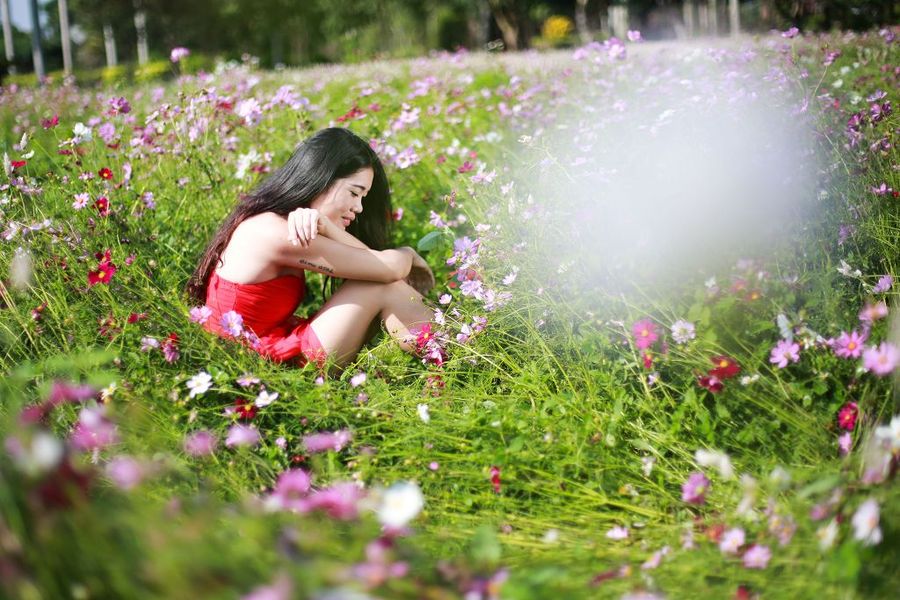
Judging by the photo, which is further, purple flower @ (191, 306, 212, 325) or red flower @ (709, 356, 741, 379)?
purple flower @ (191, 306, 212, 325)

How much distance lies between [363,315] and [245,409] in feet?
2.21

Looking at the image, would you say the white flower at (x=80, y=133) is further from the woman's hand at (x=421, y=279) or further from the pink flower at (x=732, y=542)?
the pink flower at (x=732, y=542)

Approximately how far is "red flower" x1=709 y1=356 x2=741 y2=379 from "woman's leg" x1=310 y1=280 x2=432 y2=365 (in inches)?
40.0

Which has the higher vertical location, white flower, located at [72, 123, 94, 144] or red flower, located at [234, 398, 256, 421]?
white flower, located at [72, 123, 94, 144]

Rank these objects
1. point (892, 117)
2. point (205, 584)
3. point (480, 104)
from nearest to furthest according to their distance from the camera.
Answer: point (205, 584)
point (892, 117)
point (480, 104)

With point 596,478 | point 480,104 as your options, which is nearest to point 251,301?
point 596,478

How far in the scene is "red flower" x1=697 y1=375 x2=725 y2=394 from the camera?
78.4 inches

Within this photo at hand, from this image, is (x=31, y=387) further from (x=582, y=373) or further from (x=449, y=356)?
(x=582, y=373)

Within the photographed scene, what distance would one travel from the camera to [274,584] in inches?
39.8

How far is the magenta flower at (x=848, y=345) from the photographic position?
1.87 metres

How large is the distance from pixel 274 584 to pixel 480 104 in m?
4.43

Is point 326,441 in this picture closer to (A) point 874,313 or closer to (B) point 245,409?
(B) point 245,409

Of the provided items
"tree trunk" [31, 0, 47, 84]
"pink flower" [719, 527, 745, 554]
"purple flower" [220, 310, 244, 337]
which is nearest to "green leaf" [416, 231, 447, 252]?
"purple flower" [220, 310, 244, 337]

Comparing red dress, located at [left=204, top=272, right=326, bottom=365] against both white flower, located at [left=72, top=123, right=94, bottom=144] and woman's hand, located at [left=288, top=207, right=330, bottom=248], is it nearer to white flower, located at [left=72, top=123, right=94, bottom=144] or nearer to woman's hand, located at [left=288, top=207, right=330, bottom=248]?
woman's hand, located at [left=288, top=207, right=330, bottom=248]
